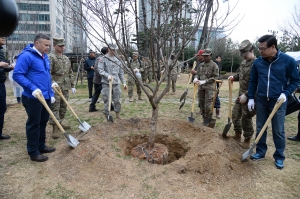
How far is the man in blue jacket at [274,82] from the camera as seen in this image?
3.18 m

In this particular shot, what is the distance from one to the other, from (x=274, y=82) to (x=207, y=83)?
223 centimetres

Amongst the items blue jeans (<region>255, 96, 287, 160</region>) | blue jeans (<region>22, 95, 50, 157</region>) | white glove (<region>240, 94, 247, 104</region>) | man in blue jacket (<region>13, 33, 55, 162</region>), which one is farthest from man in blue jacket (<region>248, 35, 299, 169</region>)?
blue jeans (<region>22, 95, 50, 157</region>)

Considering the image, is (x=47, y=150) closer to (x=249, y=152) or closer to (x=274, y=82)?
(x=249, y=152)

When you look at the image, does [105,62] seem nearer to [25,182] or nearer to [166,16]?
[166,16]

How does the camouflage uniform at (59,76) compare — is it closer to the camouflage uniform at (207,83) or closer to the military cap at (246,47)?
the camouflage uniform at (207,83)

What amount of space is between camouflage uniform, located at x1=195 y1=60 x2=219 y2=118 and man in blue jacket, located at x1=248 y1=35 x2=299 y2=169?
6.08ft

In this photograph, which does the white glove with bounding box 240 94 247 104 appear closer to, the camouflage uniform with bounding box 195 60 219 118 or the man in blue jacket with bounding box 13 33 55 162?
the camouflage uniform with bounding box 195 60 219 118

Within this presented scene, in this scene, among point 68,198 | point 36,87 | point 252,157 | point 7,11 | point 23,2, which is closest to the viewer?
point 7,11

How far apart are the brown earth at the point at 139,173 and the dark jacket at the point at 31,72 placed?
3.63 ft

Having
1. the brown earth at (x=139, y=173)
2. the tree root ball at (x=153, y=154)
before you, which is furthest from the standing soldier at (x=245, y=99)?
the tree root ball at (x=153, y=154)

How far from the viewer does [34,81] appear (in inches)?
135

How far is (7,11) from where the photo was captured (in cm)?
92

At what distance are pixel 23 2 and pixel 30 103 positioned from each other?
13527mm

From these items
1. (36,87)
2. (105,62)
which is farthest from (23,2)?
(36,87)
